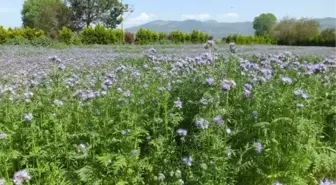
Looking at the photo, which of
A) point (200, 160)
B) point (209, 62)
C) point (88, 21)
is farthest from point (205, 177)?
point (88, 21)

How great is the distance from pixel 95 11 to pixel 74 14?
14.8ft

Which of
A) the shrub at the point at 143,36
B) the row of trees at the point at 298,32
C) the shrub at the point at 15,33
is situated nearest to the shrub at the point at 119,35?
the shrub at the point at 143,36

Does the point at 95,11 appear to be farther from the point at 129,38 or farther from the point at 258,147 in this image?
the point at 258,147

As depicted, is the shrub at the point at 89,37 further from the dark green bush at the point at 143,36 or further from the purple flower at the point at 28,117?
the purple flower at the point at 28,117

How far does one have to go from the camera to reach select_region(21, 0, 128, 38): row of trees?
53.8 m

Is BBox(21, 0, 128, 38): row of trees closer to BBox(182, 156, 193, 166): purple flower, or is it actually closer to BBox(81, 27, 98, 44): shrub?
BBox(81, 27, 98, 44): shrub

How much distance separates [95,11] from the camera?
2625 inches

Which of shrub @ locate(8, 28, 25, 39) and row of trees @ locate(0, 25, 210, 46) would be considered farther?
shrub @ locate(8, 28, 25, 39)

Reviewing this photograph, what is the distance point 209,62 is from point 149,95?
3.40ft

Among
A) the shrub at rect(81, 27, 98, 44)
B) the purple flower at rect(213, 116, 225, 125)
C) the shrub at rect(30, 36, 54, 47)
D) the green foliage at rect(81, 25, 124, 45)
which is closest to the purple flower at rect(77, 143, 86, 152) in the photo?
the purple flower at rect(213, 116, 225, 125)

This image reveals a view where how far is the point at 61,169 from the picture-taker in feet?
12.2

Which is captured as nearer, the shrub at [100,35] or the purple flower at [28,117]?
the purple flower at [28,117]

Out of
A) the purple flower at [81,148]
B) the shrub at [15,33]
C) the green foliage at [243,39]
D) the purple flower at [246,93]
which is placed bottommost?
the green foliage at [243,39]

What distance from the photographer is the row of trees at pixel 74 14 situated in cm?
5375
